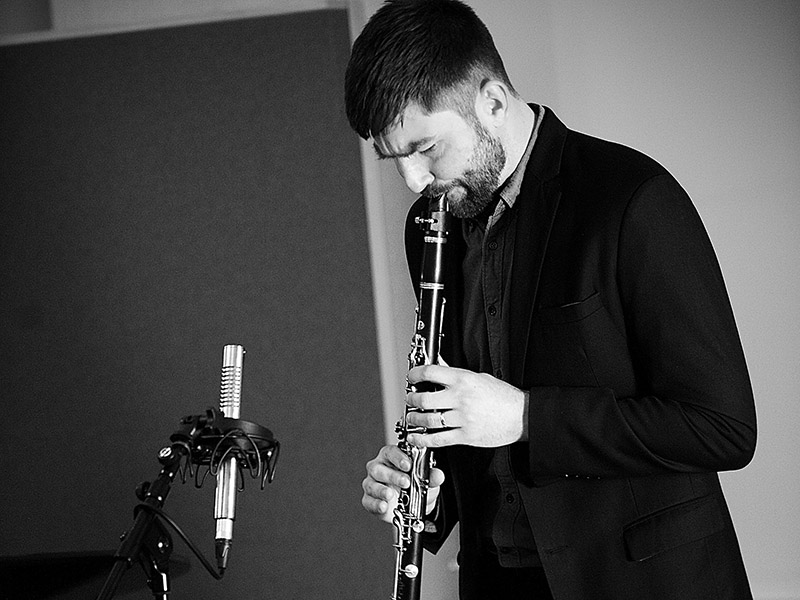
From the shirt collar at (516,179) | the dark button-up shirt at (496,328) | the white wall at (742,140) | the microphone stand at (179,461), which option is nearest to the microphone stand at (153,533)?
the microphone stand at (179,461)

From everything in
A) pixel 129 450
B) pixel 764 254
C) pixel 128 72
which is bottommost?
pixel 129 450

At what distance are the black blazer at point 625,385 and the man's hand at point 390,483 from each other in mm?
180

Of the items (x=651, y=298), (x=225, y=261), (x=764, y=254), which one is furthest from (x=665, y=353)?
(x=225, y=261)

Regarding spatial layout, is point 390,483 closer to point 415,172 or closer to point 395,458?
point 395,458

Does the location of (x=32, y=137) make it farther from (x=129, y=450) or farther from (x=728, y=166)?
(x=728, y=166)

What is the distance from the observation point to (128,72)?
105 inches

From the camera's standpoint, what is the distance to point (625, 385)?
1.38 m

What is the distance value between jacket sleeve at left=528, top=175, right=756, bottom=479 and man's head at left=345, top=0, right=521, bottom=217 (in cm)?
26

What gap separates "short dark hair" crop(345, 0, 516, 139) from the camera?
137 centimetres

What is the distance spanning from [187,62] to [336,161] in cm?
52

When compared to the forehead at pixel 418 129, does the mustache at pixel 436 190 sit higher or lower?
lower

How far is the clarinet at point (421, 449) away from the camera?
4.82 ft

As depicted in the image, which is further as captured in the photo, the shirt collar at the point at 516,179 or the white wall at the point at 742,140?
the white wall at the point at 742,140

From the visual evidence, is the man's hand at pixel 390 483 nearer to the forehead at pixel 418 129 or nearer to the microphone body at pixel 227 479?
the microphone body at pixel 227 479
